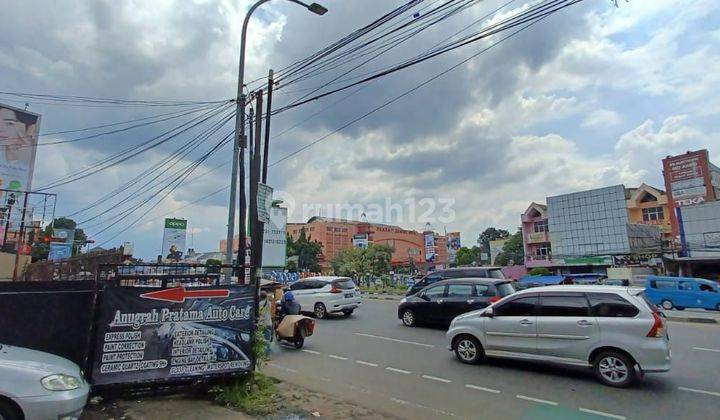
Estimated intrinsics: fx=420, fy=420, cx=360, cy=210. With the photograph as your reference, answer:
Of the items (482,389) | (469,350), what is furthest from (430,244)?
(482,389)

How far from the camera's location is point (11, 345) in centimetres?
531

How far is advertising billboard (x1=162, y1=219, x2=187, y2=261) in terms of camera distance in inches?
1530

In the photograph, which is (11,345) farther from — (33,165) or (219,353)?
(33,165)

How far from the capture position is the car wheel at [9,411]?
4.24m

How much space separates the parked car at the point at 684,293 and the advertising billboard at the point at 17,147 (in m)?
38.1

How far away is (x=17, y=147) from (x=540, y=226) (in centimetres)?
5460

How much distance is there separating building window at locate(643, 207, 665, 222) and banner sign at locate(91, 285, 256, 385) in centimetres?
5820

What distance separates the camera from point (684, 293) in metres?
22.9

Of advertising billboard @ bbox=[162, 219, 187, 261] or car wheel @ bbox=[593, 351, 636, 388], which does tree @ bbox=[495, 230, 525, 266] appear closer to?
advertising billboard @ bbox=[162, 219, 187, 261]

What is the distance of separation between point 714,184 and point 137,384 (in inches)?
1960

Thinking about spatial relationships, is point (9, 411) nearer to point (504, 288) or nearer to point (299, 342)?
point (299, 342)

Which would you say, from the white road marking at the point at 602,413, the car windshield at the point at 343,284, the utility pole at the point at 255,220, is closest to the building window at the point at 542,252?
the car windshield at the point at 343,284

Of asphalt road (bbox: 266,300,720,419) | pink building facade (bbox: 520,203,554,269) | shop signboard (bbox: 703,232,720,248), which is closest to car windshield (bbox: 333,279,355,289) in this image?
A: asphalt road (bbox: 266,300,720,419)

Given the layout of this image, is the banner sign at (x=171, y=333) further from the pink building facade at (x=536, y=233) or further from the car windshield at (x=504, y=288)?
the pink building facade at (x=536, y=233)
